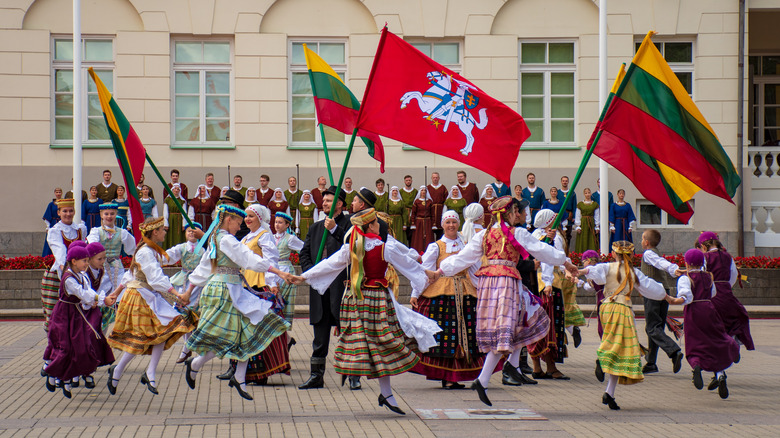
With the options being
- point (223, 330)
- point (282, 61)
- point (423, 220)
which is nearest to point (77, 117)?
→ point (282, 61)

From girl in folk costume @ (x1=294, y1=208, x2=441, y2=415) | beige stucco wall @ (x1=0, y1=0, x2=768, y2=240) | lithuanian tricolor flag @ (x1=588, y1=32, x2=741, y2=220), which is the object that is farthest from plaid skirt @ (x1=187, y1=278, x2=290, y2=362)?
beige stucco wall @ (x1=0, y1=0, x2=768, y2=240)

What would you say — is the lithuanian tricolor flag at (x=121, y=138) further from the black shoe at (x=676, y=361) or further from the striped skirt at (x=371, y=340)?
the black shoe at (x=676, y=361)

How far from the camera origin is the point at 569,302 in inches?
425

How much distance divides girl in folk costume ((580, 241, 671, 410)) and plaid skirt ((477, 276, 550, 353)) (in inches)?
26.1

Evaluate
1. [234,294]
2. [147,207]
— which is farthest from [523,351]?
[147,207]

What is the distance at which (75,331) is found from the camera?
8.59 meters

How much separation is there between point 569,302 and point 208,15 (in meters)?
15.6

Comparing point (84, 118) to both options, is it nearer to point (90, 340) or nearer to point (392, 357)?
point (90, 340)

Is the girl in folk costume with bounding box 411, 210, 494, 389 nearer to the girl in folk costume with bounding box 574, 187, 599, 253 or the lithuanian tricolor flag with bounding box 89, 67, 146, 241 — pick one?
the lithuanian tricolor flag with bounding box 89, 67, 146, 241

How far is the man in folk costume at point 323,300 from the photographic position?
9.43m

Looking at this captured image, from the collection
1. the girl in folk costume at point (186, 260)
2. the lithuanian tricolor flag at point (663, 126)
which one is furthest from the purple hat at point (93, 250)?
the lithuanian tricolor flag at point (663, 126)

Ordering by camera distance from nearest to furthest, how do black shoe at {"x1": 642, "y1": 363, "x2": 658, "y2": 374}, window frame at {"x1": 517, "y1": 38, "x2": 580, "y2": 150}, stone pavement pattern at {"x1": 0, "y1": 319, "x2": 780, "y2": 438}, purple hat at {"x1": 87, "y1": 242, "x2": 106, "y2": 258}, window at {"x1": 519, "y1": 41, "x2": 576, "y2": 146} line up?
stone pavement pattern at {"x1": 0, "y1": 319, "x2": 780, "y2": 438}, purple hat at {"x1": 87, "y1": 242, "x2": 106, "y2": 258}, black shoe at {"x1": 642, "y1": 363, "x2": 658, "y2": 374}, window frame at {"x1": 517, "y1": 38, "x2": 580, "y2": 150}, window at {"x1": 519, "y1": 41, "x2": 576, "y2": 146}

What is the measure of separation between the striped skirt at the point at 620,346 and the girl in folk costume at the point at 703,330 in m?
0.83

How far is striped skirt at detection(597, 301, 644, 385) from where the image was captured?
8.15 m
